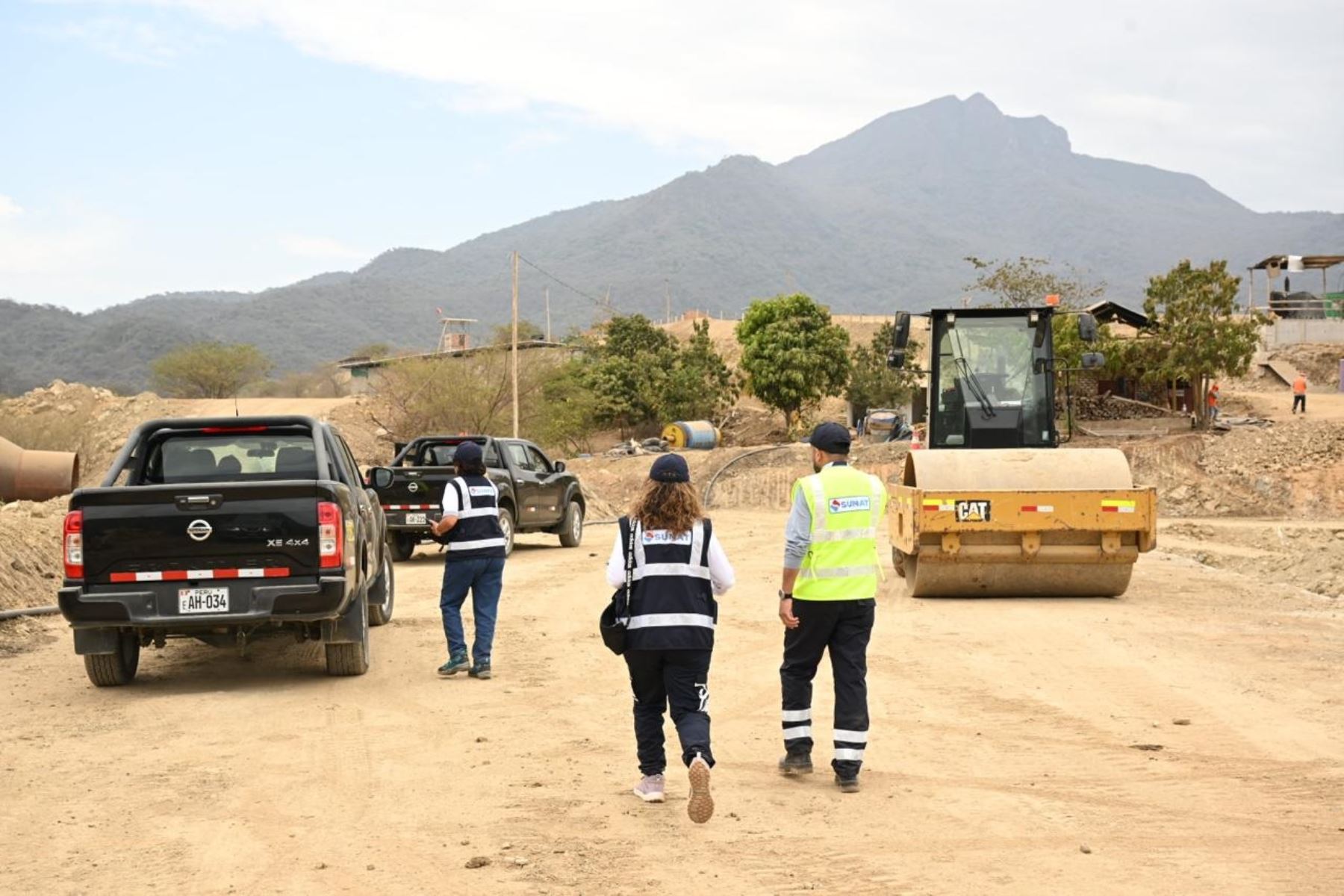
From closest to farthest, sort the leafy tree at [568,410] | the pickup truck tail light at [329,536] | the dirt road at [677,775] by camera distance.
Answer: the dirt road at [677,775] < the pickup truck tail light at [329,536] < the leafy tree at [568,410]

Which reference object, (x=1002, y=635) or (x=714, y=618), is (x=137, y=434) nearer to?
(x=714, y=618)

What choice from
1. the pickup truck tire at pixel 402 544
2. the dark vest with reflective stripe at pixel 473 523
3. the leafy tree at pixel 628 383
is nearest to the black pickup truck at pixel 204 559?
the dark vest with reflective stripe at pixel 473 523

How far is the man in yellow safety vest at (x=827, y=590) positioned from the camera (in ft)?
26.5

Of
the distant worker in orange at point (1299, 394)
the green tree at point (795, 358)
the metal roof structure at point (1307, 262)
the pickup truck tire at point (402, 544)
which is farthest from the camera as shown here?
the metal roof structure at point (1307, 262)

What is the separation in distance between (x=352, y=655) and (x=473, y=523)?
54.5 inches

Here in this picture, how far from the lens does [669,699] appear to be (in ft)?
24.3

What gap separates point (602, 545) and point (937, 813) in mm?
19703

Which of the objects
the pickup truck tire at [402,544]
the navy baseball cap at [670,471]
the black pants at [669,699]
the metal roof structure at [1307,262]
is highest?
the metal roof structure at [1307,262]

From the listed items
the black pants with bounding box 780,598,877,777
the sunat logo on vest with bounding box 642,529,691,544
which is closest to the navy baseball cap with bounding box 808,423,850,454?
the black pants with bounding box 780,598,877,777

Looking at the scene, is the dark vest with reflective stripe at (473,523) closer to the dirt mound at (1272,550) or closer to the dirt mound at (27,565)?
the dirt mound at (27,565)

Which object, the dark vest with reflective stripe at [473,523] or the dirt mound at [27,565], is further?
the dirt mound at [27,565]

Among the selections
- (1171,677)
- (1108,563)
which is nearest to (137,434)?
(1171,677)

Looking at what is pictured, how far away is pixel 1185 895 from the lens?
5.86 metres

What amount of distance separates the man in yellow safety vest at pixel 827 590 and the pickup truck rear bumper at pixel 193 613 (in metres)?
3.95
